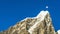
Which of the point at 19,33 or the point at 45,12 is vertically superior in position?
the point at 45,12

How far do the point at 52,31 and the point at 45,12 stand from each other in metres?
7.40

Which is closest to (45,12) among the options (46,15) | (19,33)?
(46,15)

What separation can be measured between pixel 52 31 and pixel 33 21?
Answer: 18.9 ft

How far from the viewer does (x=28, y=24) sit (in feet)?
475

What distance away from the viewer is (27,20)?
479 ft

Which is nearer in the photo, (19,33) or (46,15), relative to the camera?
(19,33)

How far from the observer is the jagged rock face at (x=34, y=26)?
14198cm

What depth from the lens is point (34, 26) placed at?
5689 inches

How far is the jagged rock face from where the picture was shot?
141975 mm

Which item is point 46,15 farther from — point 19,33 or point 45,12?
point 19,33

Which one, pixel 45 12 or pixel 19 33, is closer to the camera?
pixel 19 33

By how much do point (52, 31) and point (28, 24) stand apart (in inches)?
261

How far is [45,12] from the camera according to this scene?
5925 inches

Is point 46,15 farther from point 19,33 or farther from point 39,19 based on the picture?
point 19,33
